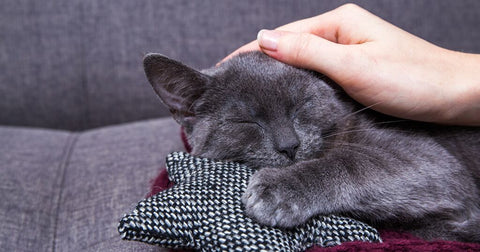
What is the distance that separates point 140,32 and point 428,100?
4.26ft

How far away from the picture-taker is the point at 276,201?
0.84m

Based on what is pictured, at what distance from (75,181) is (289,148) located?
2.79ft

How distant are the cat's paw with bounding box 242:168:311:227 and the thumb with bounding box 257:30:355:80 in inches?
13.0

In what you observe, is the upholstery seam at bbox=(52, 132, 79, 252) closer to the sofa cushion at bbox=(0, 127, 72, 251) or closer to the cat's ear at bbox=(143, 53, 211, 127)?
the sofa cushion at bbox=(0, 127, 72, 251)

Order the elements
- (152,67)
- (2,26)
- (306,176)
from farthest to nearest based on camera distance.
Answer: (2,26), (152,67), (306,176)

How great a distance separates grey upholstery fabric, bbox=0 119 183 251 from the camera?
1.22 metres

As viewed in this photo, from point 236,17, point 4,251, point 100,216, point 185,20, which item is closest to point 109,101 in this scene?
point 185,20

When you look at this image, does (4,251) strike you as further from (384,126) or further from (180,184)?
(384,126)

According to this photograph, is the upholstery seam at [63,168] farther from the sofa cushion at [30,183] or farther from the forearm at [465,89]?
the forearm at [465,89]

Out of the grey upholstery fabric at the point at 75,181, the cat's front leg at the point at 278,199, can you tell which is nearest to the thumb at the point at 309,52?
the cat's front leg at the point at 278,199

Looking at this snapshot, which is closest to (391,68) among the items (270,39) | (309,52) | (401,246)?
(309,52)

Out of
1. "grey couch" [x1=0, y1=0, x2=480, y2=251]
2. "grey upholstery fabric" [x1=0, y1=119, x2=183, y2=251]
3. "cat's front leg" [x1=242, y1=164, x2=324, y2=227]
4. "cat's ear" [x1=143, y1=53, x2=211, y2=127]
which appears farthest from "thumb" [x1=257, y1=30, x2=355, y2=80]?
"grey couch" [x1=0, y1=0, x2=480, y2=251]

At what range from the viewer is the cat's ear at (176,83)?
1051mm

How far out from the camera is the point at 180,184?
916 mm
